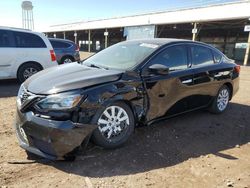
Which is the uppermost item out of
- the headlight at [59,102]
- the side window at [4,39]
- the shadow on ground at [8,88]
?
the side window at [4,39]

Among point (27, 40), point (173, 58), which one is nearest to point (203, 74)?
point (173, 58)

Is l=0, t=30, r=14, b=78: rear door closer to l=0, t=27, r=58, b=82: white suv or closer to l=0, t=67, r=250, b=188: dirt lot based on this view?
l=0, t=27, r=58, b=82: white suv

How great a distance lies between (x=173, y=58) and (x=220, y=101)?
200 cm

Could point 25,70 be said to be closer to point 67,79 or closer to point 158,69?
point 67,79

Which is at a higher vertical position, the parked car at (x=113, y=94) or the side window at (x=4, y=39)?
the side window at (x=4, y=39)

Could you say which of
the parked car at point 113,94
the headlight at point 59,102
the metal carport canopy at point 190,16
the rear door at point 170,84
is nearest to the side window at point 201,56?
the parked car at point 113,94

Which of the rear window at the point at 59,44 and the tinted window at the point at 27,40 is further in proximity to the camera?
the rear window at the point at 59,44

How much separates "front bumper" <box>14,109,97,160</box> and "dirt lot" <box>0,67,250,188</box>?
0.24 m

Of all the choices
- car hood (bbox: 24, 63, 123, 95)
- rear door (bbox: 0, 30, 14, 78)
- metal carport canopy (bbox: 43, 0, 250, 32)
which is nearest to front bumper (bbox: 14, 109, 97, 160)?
car hood (bbox: 24, 63, 123, 95)

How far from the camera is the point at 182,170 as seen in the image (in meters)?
3.54

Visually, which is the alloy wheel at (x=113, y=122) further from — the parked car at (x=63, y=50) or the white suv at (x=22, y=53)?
the parked car at (x=63, y=50)

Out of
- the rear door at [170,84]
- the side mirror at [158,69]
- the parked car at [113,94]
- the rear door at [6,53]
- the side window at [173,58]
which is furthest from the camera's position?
the rear door at [6,53]

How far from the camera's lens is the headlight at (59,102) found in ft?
11.0

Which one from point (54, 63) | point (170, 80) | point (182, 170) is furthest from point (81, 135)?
point (54, 63)
